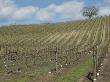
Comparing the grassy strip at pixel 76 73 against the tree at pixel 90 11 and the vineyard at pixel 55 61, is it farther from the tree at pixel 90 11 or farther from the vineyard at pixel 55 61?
the tree at pixel 90 11

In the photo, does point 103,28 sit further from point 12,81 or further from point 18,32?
point 12,81

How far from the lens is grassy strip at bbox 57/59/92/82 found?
2801cm

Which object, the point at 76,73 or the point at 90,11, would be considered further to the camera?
the point at 90,11

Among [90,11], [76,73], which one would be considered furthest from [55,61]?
[90,11]

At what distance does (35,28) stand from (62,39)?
2328cm

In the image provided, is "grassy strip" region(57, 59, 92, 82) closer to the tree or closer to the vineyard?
the vineyard

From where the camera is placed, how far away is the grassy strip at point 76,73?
2801cm

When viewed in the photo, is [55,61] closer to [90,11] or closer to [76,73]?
[76,73]

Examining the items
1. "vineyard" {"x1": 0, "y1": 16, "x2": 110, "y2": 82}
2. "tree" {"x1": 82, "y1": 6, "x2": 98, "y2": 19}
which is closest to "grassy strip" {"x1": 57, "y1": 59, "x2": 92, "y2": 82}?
"vineyard" {"x1": 0, "y1": 16, "x2": 110, "y2": 82}

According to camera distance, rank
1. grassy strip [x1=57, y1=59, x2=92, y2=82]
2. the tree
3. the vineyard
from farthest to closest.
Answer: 1. the tree
2. the vineyard
3. grassy strip [x1=57, y1=59, x2=92, y2=82]

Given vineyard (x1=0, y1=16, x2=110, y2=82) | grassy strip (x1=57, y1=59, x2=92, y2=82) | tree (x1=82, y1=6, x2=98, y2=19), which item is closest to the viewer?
grassy strip (x1=57, y1=59, x2=92, y2=82)

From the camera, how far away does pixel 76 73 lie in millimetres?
31422

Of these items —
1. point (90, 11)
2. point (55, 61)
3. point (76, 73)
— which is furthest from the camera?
point (90, 11)

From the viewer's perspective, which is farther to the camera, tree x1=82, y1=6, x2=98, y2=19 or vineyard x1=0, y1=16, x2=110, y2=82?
tree x1=82, y1=6, x2=98, y2=19
